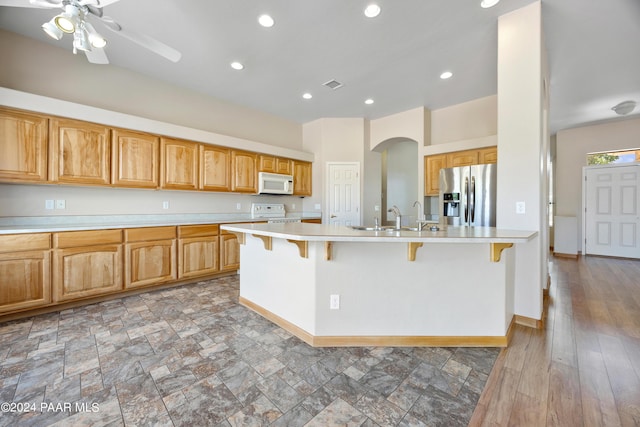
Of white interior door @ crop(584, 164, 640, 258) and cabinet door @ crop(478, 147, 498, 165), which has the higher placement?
cabinet door @ crop(478, 147, 498, 165)

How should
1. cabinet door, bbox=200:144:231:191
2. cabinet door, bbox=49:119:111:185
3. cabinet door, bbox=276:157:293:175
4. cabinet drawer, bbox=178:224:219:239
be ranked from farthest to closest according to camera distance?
cabinet door, bbox=276:157:293:175, cabinet door, bbox=200:144:231:191, cabinet drawer, bbox=178:224:219:239, cabinet door, bbox=49:119:111:185

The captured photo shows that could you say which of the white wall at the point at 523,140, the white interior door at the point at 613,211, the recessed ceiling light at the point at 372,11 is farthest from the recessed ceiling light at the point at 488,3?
the white interior door at the point at 613,211

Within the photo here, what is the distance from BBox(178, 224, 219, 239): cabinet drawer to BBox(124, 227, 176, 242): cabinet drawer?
0.33 ft

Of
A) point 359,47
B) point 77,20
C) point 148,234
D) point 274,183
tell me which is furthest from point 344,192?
→ point 77,20

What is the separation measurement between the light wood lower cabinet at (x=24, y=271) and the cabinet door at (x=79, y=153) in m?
0.71

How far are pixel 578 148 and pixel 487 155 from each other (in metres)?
3.64

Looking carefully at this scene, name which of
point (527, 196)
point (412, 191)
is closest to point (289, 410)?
point (527, 196)

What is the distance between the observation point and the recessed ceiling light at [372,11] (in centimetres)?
239

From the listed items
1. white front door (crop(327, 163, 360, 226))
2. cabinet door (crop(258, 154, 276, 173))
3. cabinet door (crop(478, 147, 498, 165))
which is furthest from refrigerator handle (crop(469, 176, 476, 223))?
cabinet door (crop(258, 154, 276, 173))

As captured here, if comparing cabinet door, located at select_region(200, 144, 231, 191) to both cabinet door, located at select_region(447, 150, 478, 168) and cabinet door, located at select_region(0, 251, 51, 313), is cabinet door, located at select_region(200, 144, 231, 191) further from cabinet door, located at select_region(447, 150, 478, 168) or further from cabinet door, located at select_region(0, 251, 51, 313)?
cabinet door, located at select_region(447, 150, 478, 168)

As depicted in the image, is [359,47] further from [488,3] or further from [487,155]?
[487,155]

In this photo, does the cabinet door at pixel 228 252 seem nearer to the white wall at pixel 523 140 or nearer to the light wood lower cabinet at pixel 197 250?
the light wood lower cabinet at pixel 197 250

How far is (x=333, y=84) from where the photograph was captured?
3924mm

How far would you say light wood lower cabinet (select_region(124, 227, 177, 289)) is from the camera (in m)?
3.17
